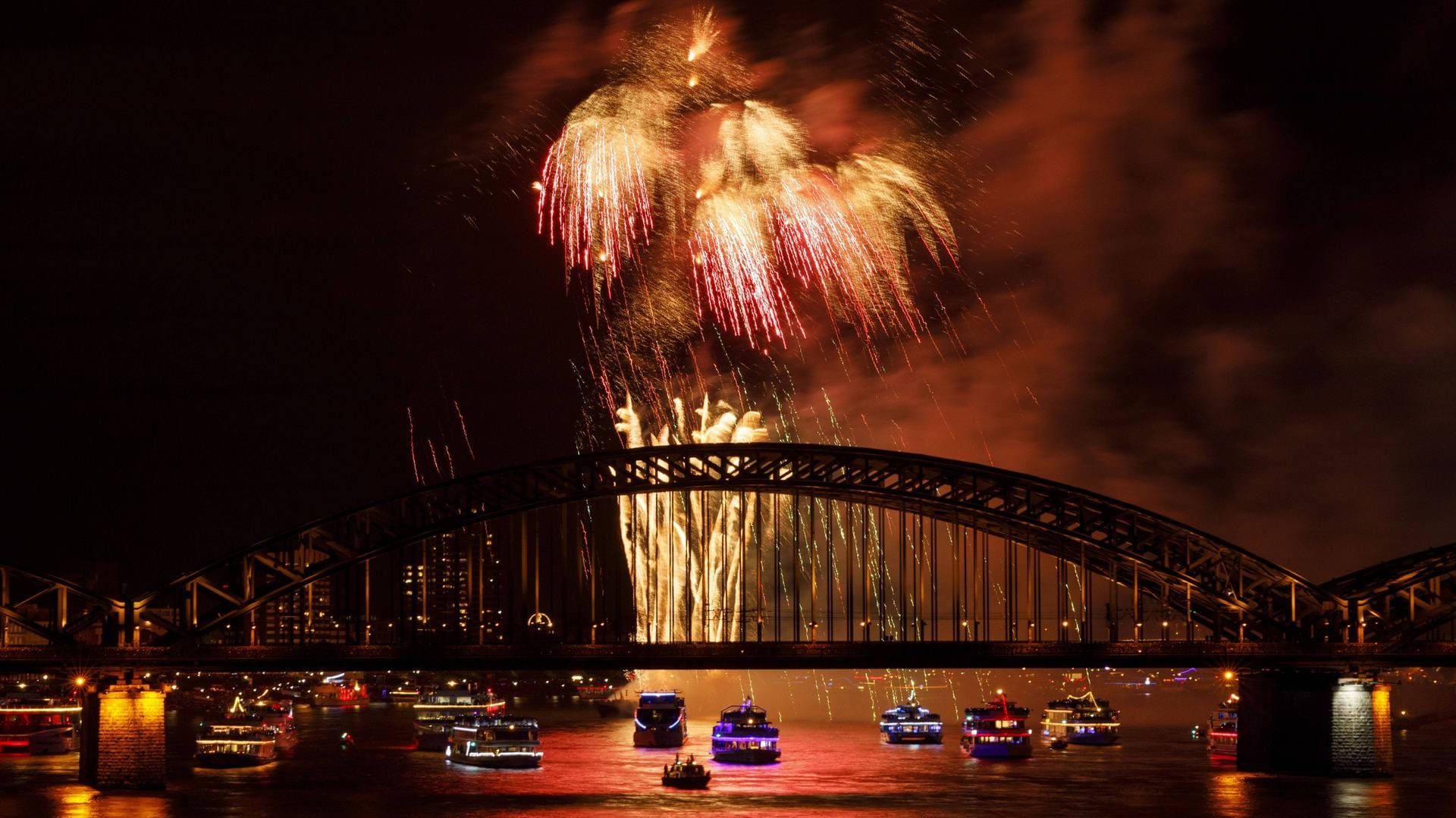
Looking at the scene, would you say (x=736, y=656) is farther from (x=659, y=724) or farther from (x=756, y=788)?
(x=659, y=724)

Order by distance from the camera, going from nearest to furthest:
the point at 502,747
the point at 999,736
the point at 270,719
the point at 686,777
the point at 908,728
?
the point at 686,777 < the point at 502,747 < the point at 999,736 < the point at 270,719 < the point at 908,728

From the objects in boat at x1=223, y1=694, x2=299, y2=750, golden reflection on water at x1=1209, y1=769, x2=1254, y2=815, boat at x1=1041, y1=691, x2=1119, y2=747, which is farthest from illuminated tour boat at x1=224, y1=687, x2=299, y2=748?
boat at x1=1041, y1=691, x2=1119, y2=747

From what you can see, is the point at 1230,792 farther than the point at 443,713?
No

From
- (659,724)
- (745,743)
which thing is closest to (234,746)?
(745,743)

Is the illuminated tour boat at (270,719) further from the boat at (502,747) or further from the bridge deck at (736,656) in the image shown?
the bridge deck at (736,656)

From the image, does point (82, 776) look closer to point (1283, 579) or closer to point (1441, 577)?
point (1283, 579)

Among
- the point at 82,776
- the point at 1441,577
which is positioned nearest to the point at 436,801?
the point at 82,776

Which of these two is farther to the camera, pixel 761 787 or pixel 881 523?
pixel 881 523
